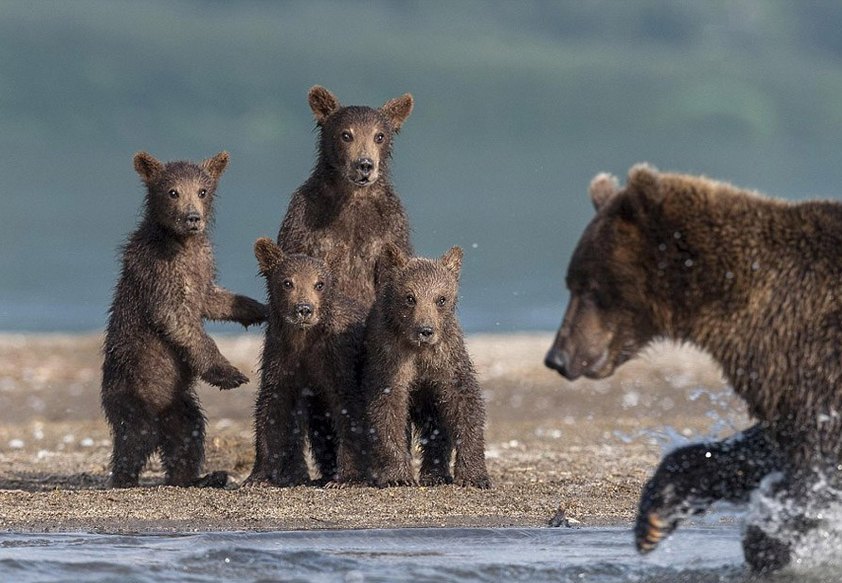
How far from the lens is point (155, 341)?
10.2 meters

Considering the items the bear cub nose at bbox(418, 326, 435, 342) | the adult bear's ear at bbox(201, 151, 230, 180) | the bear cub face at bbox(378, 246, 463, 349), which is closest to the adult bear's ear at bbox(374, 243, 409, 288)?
the bear cub face at bbox(378, 246, 463, 349)

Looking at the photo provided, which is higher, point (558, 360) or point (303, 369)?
point (303, 369)

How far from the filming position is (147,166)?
10234mm

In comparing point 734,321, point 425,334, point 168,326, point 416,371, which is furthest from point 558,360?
point 168,326

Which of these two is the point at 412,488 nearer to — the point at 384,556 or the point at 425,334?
the point at 425,334

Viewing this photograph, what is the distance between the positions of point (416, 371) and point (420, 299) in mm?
455

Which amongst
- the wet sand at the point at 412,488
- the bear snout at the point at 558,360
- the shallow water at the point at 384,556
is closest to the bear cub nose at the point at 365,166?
the wet sand at the point at 412,488

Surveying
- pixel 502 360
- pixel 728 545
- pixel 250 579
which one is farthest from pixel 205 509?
pixel 502 360

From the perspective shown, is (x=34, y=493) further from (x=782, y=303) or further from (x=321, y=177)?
(x=782, y=303)

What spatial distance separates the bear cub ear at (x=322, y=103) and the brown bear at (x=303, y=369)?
3.76 ft

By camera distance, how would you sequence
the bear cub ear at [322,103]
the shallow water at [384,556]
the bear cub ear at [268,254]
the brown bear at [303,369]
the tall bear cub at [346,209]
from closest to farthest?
the shallow water at [384,556] < the brown bear at [303,369] < the bear cub ear at [268,254] < the tall bear cub at [346,209] < the bear cub ear at [322,103]

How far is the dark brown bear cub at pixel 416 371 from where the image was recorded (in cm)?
936

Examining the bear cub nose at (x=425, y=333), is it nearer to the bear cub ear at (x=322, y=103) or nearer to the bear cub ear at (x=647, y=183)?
the bear cub ear at (x=322, y=103)

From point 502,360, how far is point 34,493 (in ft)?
43.8
